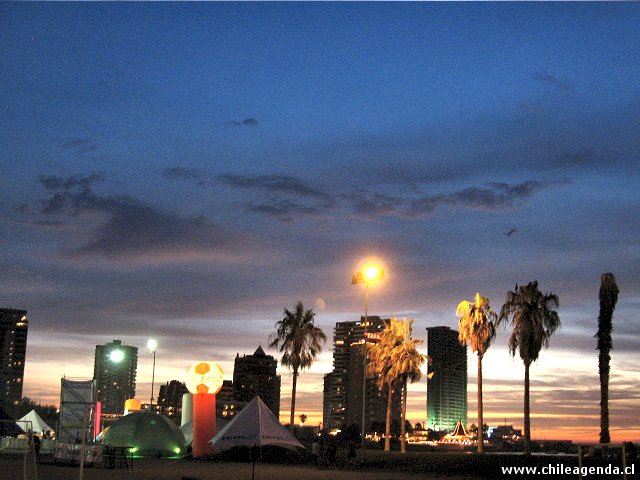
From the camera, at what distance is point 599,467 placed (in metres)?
33.7

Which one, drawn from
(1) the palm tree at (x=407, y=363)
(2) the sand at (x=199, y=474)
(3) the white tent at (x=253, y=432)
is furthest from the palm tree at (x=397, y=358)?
(3) the white tent at (x=253, y=432)

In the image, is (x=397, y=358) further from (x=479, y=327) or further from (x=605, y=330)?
(x=605, y=330)

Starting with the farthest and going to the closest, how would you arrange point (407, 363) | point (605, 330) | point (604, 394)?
point (407, 363) < point (605, 330) < point (604, 394)

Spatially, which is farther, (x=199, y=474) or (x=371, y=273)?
(x=371, y=273)

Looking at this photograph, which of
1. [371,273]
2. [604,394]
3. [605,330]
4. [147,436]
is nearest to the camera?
[604,394]

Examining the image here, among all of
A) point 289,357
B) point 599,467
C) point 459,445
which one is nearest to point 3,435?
point 289,357

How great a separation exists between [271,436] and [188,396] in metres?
38.5

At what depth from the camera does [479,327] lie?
59938 mm

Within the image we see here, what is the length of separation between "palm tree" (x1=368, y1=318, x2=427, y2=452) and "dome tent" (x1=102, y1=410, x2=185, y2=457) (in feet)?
63.4

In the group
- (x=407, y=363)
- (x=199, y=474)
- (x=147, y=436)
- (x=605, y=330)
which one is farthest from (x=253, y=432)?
(x=407, y=363)

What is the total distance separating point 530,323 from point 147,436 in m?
28.2

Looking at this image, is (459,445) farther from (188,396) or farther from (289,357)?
(188,396)

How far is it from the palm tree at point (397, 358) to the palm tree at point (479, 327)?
353 inches

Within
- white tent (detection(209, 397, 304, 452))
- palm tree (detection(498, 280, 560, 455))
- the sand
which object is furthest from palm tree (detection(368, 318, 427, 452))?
white tent (detection(209, 397, 304, 452))
